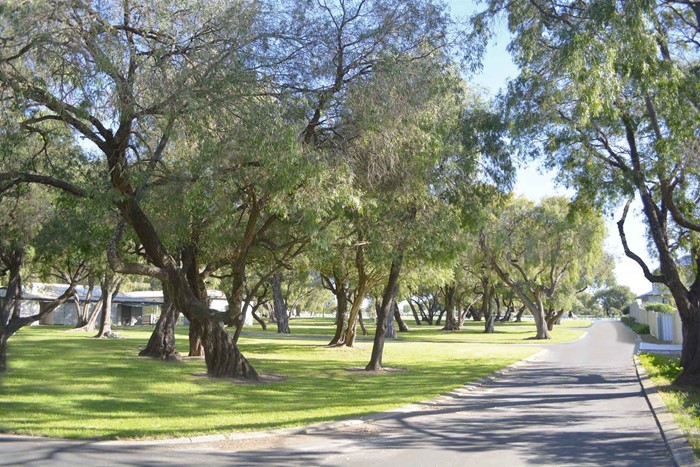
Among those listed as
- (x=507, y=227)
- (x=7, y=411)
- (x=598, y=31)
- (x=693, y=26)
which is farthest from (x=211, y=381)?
(x=507, y=227)

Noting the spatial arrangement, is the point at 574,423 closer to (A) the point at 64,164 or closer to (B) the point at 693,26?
(B) the point at 693,26

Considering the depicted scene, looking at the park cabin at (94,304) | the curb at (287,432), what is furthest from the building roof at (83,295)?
the curb at (287,432)

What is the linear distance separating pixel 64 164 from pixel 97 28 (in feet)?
18.3

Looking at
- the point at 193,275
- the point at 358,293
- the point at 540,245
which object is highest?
the point at 540,245

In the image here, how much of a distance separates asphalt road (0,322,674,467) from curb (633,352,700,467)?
14 centimetres

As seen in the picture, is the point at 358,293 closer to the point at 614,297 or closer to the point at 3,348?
the point at 3,348

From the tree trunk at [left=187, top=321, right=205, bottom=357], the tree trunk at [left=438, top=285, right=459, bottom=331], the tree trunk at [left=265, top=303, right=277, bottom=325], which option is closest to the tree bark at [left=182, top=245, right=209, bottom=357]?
the tree trunk at [left=187, top=321, right=205, bottom=357]

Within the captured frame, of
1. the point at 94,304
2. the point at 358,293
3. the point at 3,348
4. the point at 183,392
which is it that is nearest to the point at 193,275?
the point at 3,348

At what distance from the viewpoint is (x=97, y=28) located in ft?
41.2

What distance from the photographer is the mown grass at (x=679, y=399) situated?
33.5 feet

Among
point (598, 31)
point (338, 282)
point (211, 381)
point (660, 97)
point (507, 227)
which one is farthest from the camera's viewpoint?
point (507, 227)

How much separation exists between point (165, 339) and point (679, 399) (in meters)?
16.7

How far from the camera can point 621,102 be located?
1555cm

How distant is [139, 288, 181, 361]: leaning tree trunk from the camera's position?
948 inches
